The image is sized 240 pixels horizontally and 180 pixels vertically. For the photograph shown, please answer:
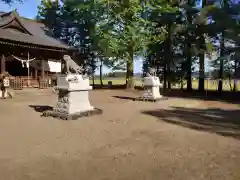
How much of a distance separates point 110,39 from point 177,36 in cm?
629

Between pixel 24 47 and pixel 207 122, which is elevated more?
pixel 24 47

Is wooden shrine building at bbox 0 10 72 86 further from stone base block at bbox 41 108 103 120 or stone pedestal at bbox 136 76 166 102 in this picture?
stone base block at bbox 41 108 103 120

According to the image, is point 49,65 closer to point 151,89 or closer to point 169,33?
point 169,33

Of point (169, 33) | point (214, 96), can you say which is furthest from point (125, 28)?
point (214, 96)

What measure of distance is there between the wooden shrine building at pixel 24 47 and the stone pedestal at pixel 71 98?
37.9 feet

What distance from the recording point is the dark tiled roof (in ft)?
67.6

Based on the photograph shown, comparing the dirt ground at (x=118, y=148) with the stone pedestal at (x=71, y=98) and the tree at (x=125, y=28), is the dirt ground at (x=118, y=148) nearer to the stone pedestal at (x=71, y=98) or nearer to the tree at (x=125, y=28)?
the stone pedestal at (x=71, y=98)

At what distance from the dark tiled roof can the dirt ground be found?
12.1m

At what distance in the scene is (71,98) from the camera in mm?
9570

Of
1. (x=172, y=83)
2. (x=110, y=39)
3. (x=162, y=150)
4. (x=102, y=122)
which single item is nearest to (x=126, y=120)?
(x=102, y=122)

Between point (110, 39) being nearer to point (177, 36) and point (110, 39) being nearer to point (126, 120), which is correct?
point (177, 36)

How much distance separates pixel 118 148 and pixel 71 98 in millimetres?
3920

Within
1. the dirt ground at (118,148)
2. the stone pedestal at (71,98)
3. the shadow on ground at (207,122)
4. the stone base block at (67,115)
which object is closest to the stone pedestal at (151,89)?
the shadow on ground at (207,122)

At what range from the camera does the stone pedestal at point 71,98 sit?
375 inches
